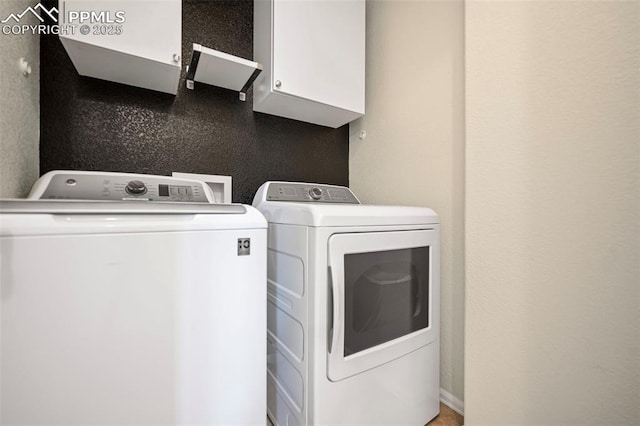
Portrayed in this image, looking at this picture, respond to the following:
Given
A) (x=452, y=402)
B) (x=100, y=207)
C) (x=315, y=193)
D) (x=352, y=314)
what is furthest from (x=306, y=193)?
(x=452, y=402)

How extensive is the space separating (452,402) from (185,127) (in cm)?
205

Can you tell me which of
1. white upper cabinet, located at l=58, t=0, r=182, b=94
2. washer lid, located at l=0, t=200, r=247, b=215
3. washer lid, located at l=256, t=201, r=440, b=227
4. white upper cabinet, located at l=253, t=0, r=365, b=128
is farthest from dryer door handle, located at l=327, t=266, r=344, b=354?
white upper cabinet, located at l=58, t=0, r=182, b=94

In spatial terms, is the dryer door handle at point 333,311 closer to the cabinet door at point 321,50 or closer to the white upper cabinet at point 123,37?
the cabinet door at point 321,50

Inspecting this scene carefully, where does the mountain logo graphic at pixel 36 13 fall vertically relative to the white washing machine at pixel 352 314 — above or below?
above

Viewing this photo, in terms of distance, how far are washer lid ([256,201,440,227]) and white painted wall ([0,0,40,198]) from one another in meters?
0.90

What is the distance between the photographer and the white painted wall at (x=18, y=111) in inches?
34.9

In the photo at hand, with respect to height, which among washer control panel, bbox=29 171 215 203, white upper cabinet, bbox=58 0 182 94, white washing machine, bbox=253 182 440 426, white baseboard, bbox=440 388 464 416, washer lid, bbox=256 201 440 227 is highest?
white upper cabinet, bbox=58 0 182 94

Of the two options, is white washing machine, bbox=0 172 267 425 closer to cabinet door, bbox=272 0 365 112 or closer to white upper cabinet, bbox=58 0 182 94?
white upper cabinet, bbox=58 0 182 94

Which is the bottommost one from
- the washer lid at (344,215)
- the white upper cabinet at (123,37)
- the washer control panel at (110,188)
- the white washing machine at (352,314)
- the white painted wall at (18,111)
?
the white washing machine at (352,314)

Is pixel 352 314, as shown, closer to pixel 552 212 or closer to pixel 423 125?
pixel 552 212

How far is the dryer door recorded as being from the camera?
97cm

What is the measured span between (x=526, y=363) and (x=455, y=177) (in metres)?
0.85

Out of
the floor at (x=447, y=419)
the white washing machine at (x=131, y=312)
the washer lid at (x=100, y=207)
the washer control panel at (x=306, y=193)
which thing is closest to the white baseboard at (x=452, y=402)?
the floor at (x=447, y=419)

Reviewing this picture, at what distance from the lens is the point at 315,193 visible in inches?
66.1
